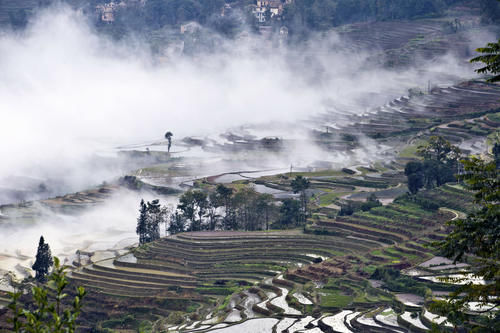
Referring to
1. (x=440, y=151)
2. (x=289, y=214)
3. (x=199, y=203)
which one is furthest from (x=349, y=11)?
(x=289, y=214)

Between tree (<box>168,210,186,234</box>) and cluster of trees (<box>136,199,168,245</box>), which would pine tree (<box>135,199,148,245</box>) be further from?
tree (<box>168,210,186,234</box>)

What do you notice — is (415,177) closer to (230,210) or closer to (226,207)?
(230,210)

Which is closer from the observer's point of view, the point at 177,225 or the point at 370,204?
the point at 370,204

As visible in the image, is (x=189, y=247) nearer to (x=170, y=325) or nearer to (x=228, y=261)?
(x=228, y=261)

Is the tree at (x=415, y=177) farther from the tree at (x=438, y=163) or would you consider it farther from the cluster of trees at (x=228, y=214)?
the cluster of trees at (x=228, y=214)

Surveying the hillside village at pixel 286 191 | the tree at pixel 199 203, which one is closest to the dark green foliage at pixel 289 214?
the hillside village at pixel 286 191

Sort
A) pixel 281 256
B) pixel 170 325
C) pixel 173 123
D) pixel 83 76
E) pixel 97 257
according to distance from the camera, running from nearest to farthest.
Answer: pixel 170 325, pixel 281 256, pixel 97 257, pixel 173 123, pixel 83 76

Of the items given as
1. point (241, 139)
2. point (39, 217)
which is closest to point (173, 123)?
point (241, 139)
